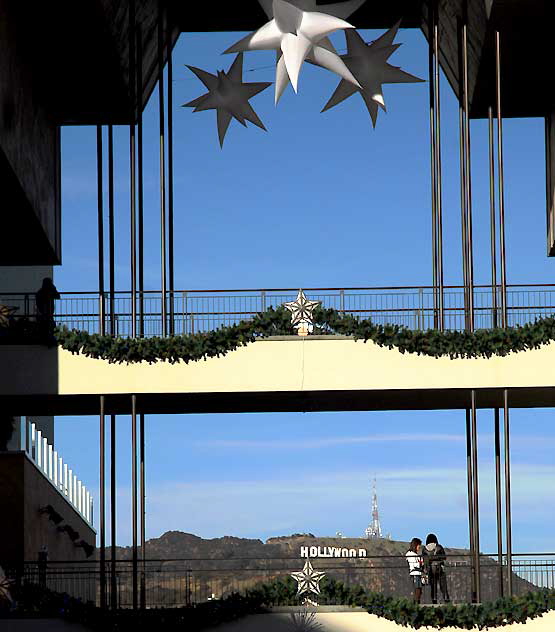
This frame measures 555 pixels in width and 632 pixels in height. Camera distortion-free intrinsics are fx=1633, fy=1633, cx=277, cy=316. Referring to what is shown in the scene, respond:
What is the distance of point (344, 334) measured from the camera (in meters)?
28.8

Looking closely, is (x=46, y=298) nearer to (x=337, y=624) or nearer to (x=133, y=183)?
(x=133, y=183)

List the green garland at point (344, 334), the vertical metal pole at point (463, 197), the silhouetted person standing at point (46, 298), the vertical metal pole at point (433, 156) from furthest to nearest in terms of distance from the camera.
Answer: the vertical metal pole at point (433, 156)
the vertical metal pole at point (463, 197)
the silhouetted person standing at point (46, 298)
the green garland at point (344, 334)

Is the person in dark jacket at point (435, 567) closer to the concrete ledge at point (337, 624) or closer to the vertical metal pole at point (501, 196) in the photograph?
the concrete ledge at point (337, 624)

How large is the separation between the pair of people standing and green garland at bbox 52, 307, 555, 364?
336 cm

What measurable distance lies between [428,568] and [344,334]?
14.2 feet

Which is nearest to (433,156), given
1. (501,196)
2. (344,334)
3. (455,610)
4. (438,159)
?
(438,159)

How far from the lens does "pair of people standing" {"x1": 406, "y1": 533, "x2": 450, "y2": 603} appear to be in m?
27.4

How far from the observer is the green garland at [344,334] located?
28.2 meters

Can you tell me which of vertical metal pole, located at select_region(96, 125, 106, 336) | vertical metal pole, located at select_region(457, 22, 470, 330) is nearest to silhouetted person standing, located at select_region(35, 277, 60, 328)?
vertical metal pole, located at select_region(96, 125, 106, 336)

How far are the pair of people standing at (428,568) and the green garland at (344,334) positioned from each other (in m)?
3.36

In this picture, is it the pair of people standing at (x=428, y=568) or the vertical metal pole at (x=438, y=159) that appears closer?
the pair of people standing at (x=428, y=568)

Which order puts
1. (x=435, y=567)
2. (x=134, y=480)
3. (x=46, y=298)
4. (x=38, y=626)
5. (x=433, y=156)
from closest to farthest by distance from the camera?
1. (x=38, y=626)
2. (x=435, y=567)
3. (x=134, y=480)
4. (x=46, y=298)
5. (x=433, y=156)

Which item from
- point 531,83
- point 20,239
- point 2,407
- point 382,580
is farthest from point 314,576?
point 531,83

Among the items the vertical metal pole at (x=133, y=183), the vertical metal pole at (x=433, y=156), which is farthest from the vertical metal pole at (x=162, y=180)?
the vertical metal pole at (x=433, y=156)
